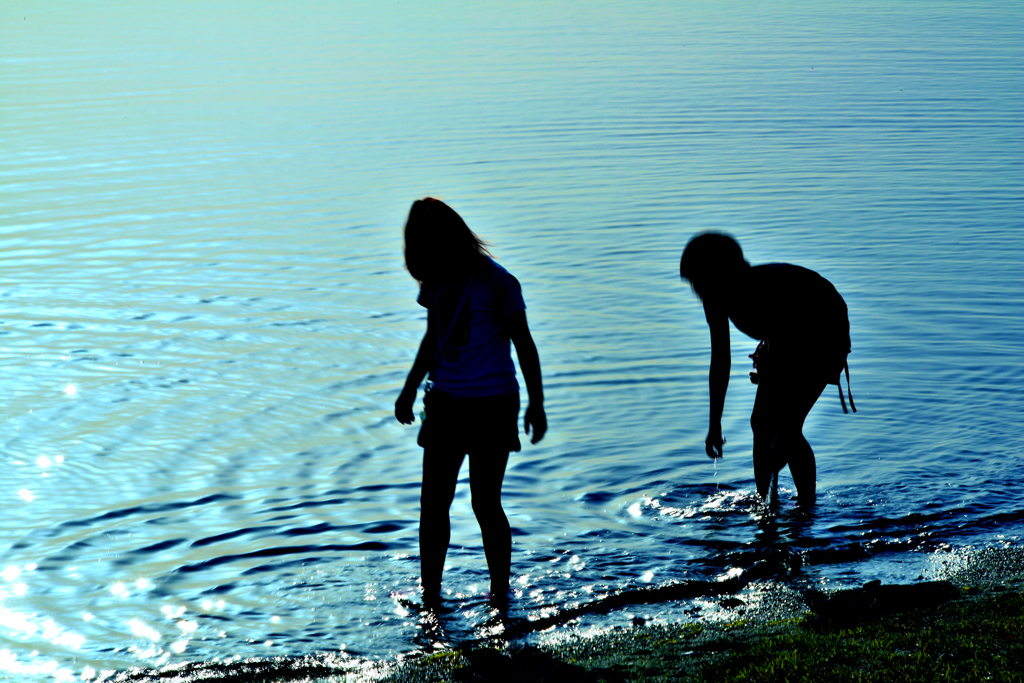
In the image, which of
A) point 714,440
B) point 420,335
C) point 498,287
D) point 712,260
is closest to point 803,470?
point 714,440

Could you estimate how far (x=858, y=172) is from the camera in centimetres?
1905

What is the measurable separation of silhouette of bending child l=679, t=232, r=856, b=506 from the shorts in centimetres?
119

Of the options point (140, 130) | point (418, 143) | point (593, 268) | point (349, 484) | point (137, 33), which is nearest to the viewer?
point (349, 484)

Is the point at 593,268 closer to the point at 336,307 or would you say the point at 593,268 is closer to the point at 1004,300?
the point at 336,307

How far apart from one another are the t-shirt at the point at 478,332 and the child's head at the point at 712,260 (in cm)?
101

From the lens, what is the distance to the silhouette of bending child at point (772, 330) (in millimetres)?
5633

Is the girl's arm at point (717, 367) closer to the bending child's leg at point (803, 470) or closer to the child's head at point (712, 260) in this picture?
the child's head at point (712, 260)

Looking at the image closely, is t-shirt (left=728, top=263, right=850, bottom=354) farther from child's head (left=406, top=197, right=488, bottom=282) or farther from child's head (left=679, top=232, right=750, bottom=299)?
child's head (left=406, top=197, right=488, bottom=282)

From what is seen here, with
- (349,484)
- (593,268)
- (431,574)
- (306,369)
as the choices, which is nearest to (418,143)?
(593,268)

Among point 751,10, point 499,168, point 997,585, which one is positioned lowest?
point 997,585

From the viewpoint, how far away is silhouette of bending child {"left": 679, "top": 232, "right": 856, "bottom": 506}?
5.63 meters

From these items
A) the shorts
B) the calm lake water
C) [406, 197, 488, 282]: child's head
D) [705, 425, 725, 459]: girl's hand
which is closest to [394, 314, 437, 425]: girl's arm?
the shorts

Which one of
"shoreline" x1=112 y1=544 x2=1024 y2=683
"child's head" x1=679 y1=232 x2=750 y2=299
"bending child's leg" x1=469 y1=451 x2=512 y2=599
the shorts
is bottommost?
"shoreline" x1=112 y1=544 x2=1024 y2=683

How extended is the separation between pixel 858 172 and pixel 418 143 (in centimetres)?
897
